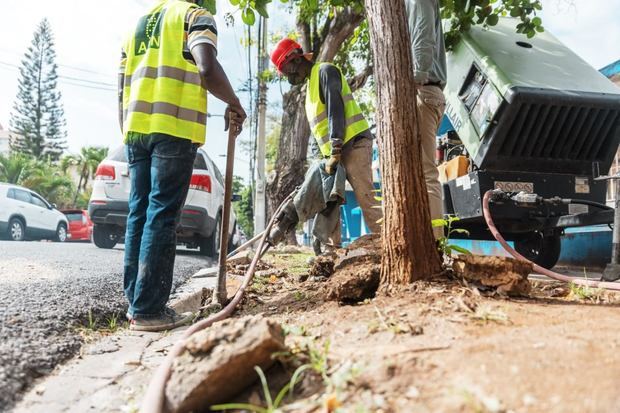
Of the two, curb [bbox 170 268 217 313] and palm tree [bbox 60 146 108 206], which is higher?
palm tree [bbox 60 146 108 206]

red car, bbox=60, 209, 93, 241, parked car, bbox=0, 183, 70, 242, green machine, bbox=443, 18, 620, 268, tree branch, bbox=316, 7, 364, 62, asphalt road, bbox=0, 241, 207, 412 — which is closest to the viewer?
asphalt road, bbox=0, 241, 207, 412

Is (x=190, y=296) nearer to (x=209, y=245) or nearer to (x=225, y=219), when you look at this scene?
(x=225, y=219)

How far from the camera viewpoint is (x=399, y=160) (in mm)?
2283

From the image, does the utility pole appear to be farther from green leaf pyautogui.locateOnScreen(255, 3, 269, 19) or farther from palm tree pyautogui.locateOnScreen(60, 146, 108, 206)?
palm tree pyautogui.locateOnScreen(60, 146, 108, 206)

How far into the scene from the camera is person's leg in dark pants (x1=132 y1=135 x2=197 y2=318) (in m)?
2.55

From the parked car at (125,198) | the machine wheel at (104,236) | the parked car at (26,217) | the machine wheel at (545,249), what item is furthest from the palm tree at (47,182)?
the machine wheel at (545,249)

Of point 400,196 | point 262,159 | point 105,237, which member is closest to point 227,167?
point 400,196

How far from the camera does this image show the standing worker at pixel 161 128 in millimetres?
2557

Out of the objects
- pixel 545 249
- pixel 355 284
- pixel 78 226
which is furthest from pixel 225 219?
pixel 78 226

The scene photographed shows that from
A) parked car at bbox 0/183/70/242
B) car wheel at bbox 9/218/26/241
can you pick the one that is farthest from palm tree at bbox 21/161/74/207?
car wheel at bbox 9/218/26/241

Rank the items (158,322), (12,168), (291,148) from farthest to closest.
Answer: (12,168)
(291,148)
(158,322)

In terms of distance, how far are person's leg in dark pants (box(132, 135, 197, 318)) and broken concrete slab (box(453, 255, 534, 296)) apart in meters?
1.62

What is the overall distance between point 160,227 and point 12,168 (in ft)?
116

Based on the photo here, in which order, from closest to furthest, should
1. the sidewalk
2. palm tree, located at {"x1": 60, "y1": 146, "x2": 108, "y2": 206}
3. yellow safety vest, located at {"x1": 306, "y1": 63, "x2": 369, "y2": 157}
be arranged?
the sidewalk
yellow safety vest, located at {"x1": 306, "y1": 63, "x2": 369, "y2": 157}
palm tree, located at {"x1": 60, "y1": 146, "x2": 108, "y2": 206}
